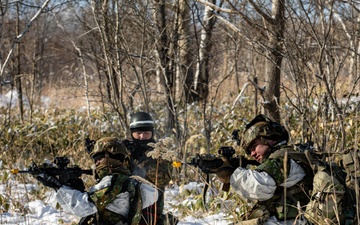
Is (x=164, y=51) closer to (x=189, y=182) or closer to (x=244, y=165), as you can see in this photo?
(x=189, y=182)

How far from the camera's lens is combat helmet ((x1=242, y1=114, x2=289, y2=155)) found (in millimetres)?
3026

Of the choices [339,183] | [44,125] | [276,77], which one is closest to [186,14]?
[276,77]

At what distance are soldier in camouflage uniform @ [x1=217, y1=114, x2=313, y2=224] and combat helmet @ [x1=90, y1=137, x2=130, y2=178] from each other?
659 mm

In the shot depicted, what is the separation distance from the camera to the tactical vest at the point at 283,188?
2838mm

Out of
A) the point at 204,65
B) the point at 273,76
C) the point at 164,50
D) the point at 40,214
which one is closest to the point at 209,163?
the point at 273,76

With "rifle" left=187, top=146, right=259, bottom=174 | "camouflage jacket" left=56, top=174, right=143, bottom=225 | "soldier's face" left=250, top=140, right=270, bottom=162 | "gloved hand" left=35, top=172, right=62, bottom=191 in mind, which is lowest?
"camouflage jacket" left=56, top=174, right=143, bottom=225

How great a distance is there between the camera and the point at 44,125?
8141 mm

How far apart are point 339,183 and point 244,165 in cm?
65

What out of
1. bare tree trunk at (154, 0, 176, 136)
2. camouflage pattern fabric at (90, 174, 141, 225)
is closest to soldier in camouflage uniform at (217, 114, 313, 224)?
camouflage pattern fabric at (90, 174, 141, 225)

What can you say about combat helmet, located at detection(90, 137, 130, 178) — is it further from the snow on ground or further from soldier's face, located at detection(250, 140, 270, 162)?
the snow on ground

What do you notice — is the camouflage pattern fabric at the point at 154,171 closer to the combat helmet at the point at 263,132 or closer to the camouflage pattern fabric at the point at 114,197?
the camouflage pattern fabric at the point at 114,197

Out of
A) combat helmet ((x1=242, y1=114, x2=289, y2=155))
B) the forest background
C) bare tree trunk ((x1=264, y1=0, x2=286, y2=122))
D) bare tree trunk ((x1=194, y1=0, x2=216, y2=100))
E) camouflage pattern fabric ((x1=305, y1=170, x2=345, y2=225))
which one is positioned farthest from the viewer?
bare tree trunk ((x1=194, y1=0, x2=216, y2=100))

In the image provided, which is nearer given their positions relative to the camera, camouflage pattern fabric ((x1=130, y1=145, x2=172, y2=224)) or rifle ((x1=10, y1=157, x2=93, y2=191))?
rifle ((x1=10, y1=157, x2=93, y2=191))

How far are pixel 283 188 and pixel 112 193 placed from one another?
1050 mm
